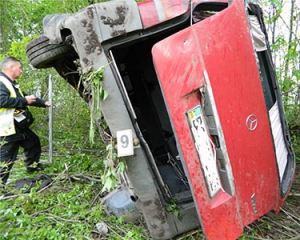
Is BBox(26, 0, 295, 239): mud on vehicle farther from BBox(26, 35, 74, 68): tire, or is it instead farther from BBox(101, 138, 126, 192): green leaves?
BBox(26, 35, 74, 68): tire

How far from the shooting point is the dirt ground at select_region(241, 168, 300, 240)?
96.9 inches

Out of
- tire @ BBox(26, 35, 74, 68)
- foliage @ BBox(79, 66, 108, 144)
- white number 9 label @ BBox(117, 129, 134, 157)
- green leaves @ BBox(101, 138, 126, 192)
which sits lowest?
green leaves @ BBox(101, 138, 126, 192)

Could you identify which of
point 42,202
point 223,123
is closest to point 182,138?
point 223,123

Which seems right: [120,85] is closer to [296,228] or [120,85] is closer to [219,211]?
[219,211]

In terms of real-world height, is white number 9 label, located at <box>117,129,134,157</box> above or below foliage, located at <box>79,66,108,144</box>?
below

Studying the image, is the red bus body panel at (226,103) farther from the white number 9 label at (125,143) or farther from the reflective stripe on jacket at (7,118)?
the reflective stripe on jacket at (7,118)

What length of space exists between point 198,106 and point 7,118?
2441 mm

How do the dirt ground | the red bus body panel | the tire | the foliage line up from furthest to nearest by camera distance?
the tire → the dirt ground → the foliage → the red bus body panel

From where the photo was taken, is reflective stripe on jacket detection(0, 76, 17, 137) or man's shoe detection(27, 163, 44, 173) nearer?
reflective stripe on jacket detection(0, 76, 17, 137)

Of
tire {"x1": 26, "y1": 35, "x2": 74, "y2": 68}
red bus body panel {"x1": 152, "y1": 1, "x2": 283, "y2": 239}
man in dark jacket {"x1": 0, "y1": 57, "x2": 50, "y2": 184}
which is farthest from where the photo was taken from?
man in dark jacket {"x1": 0, "y1": 57, "x2": 50, "y2": 184}

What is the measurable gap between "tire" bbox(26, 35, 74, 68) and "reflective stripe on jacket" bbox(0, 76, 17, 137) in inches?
31.1

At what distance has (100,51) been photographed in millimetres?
2064

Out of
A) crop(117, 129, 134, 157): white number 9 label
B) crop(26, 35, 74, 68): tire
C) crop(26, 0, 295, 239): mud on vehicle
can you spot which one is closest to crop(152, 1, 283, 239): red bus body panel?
crop(26, 0, 295, 239): mud on vehicle

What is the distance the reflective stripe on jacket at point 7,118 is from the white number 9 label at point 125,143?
1.86 meters
